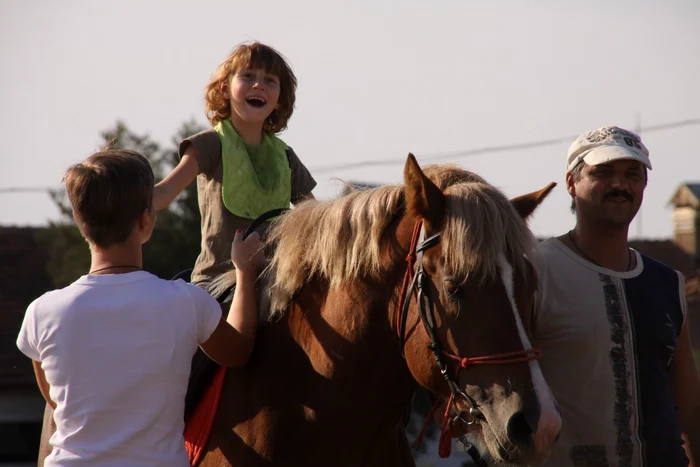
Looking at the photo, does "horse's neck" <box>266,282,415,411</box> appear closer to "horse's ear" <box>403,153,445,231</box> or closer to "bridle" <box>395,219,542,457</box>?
"bridle" <box>395,219,542,457</box>

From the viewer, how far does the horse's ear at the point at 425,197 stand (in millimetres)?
3076

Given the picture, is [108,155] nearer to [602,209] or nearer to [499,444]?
[499,444]

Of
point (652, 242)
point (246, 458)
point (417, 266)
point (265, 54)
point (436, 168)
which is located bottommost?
point (652, 242)

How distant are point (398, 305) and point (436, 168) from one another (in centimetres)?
53

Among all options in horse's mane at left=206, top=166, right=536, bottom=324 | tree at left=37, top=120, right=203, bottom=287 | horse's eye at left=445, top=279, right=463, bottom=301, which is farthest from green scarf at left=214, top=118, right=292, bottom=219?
tree at left=37, top=120, right=203, bottom=287

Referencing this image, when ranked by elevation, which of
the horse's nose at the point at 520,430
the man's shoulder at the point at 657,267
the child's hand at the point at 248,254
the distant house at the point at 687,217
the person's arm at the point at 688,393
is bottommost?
the distant house at the point at 687,217

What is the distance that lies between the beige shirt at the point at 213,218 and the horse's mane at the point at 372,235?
0.21 metres

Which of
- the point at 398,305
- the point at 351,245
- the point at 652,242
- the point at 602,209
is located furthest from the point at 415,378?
the point at 652,242

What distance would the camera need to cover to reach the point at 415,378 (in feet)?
10.3

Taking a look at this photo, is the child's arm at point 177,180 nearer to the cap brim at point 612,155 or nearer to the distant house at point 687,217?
the cap brim at point 612,155

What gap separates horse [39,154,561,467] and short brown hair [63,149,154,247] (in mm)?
699

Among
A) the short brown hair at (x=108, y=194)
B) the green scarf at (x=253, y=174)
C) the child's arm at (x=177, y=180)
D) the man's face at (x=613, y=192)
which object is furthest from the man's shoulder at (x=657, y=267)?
the short brown hair at (x=108, y=194)

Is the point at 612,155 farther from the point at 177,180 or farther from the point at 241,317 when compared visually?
the point at 177,180

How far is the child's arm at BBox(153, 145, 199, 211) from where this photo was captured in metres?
3.65
